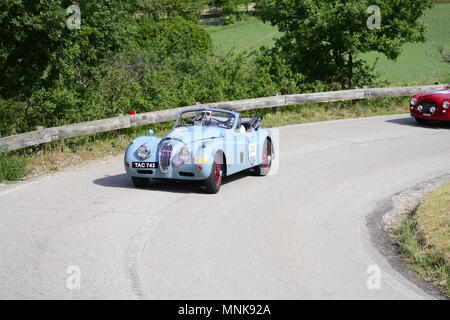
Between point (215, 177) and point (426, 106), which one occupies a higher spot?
point (215, 177)

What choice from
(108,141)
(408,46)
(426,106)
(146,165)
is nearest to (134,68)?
(108,141)

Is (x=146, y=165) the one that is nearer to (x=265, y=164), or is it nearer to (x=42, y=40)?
(x=265, y=164)

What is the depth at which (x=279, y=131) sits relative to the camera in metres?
19.2

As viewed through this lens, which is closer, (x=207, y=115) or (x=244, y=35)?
(x=207, y=115)

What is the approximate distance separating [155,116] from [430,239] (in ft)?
31.3

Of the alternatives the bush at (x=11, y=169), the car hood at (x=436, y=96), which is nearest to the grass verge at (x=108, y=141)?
the bush at (x=11, y=169)

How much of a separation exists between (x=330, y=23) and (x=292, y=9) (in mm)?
1938

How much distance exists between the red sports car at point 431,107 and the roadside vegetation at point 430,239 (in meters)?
8.33

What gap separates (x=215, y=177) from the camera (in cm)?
1205

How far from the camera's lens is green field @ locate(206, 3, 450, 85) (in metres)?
43.6

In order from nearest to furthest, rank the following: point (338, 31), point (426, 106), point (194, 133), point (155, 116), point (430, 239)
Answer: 1. point (430, 239)
2. point (194, 133)
3. point (155, 116)
4. point (426, 106)
5. point (338, 31)

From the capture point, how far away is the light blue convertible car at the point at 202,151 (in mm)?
11836

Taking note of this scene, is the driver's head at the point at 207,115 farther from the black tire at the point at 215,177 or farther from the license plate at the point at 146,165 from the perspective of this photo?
the license plate at the point at 146,165

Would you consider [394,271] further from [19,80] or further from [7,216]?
[19,80]
